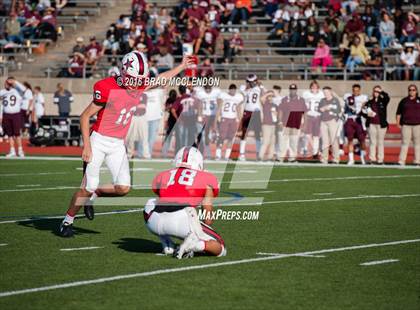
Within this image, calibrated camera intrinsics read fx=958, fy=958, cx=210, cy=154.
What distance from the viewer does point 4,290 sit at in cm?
694

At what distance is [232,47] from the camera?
97.6 ft

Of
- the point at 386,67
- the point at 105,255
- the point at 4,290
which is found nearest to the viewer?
the point at 4,290

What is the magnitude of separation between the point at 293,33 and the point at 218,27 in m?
3.05

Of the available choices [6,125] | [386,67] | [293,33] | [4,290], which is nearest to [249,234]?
[4,290]

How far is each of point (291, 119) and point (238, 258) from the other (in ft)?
45.0

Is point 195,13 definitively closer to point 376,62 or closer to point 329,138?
point 376,62

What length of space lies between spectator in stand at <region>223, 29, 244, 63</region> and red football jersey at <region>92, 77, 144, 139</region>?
779 inches

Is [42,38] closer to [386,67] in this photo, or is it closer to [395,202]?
[386,67]

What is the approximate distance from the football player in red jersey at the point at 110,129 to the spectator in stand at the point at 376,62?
18.3 metres

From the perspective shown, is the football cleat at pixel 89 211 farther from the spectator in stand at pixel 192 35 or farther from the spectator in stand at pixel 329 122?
the spectator in stand at pixel 192 35

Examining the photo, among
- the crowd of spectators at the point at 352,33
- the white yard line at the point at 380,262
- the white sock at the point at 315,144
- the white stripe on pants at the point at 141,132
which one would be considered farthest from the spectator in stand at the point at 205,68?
the white yard line at the point at 380,262

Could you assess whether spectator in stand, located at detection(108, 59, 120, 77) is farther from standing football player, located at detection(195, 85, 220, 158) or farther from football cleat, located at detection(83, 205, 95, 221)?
football cleat, located at detection(83, 205, 95, 221)

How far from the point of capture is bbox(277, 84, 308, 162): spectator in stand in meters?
21.9

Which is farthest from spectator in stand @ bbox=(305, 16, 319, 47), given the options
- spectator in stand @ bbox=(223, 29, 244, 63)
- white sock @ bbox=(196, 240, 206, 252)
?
white sock @ bbox=(196, 240, 206, 252)
